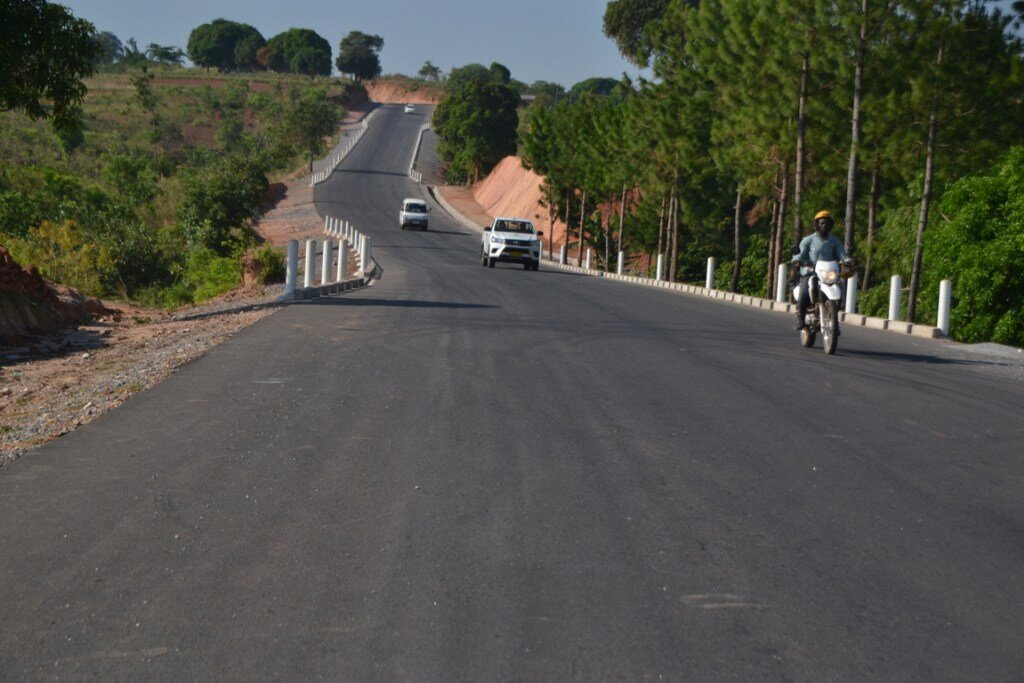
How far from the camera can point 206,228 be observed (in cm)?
5488

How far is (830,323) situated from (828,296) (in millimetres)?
357

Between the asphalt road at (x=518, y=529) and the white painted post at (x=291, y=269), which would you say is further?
the white painted post at (x=291, y=269)

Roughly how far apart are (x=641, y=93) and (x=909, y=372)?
4071 cm

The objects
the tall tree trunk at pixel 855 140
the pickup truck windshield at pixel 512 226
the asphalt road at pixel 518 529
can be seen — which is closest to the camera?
the asphalt road at pixel 518 529

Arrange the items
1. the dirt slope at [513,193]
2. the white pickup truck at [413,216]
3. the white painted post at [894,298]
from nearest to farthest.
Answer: the white painted post at [894,298], the white pickup truck at [413,216], the dirt slope at [513,193]

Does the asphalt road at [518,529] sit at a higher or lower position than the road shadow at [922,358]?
lower

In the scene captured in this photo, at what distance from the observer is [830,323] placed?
15148 millimetres

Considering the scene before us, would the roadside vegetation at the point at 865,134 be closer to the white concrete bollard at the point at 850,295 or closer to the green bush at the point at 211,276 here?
the white concrete bollard at the point at 850,295

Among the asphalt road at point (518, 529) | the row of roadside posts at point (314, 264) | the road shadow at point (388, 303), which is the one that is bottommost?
the asphalt road at point (518, 529)

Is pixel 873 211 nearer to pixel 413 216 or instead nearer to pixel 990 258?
pixel 990 258

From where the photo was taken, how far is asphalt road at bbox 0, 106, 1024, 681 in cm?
456

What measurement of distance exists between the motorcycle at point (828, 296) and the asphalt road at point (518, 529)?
267cm

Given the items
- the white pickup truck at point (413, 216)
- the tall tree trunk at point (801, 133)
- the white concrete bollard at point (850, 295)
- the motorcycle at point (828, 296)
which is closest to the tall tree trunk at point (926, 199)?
the white concrete bollard at point (850, 295)

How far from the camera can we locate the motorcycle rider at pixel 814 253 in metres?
15.6
